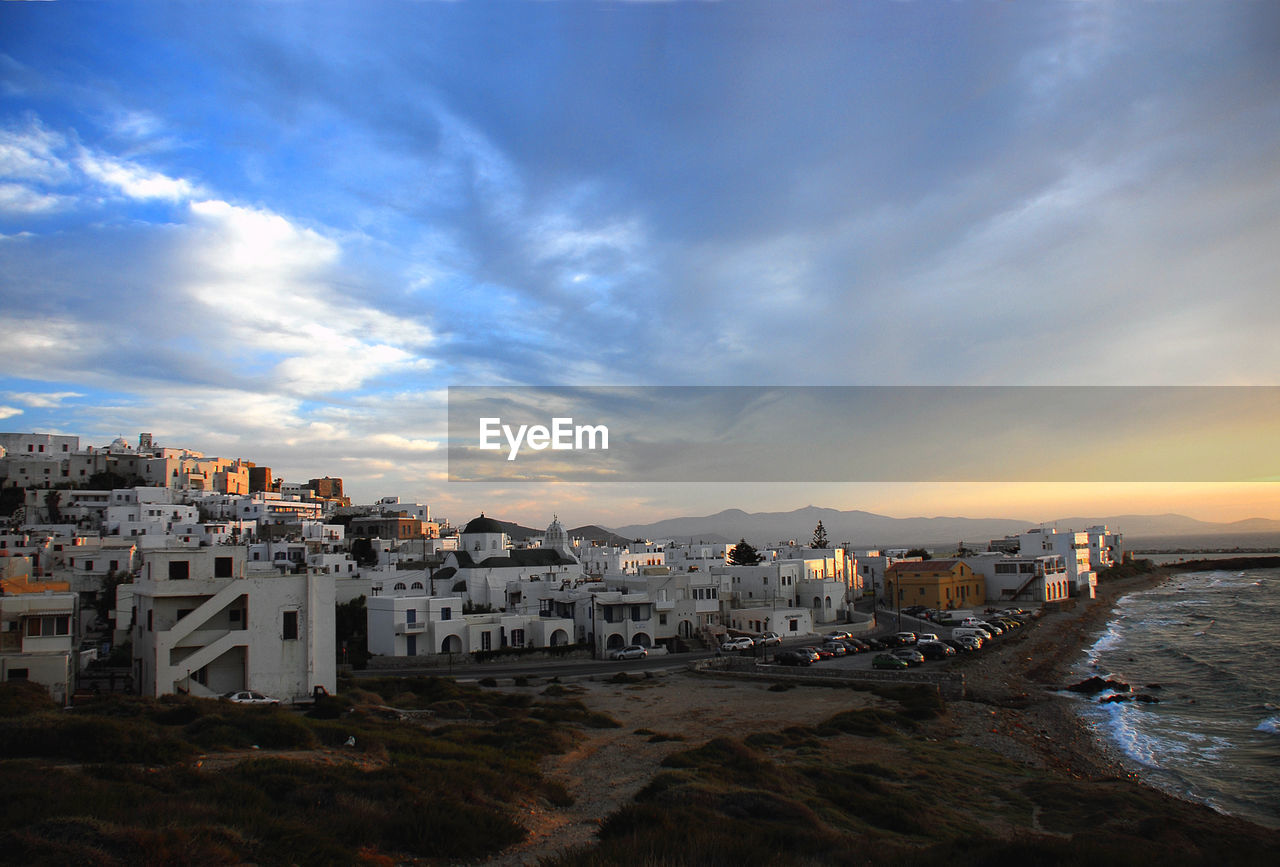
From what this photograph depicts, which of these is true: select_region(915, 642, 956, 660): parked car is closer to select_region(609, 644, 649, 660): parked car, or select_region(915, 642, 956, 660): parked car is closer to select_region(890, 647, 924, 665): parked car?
select_region(890, 647, 924, 665): parked car

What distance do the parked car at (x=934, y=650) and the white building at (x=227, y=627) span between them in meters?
31.7

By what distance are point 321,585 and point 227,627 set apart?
354 centimetres

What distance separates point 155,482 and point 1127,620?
101487 mm

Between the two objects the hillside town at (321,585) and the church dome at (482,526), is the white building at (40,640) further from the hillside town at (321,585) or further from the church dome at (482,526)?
the church dome at (482,526)

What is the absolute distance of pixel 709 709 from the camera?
30.7 meters

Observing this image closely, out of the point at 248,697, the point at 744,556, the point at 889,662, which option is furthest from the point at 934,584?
the point at 248,697

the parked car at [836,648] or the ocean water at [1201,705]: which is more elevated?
the parked car at [836,648]

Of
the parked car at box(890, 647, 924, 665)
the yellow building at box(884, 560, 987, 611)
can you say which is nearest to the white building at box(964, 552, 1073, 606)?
the yellow building at box(884, 560, 987, 611)

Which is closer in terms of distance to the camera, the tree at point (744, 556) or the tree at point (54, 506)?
the tree at point (54, 506)

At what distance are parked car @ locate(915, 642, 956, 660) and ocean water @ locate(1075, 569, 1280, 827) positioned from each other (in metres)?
6.67

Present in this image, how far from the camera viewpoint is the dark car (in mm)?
40291

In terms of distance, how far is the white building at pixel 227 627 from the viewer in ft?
89.5

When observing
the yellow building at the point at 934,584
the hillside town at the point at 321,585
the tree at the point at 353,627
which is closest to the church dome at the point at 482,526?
the hillside town at the point at 321,585

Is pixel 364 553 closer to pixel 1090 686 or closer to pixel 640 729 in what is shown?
pixel 640 729
